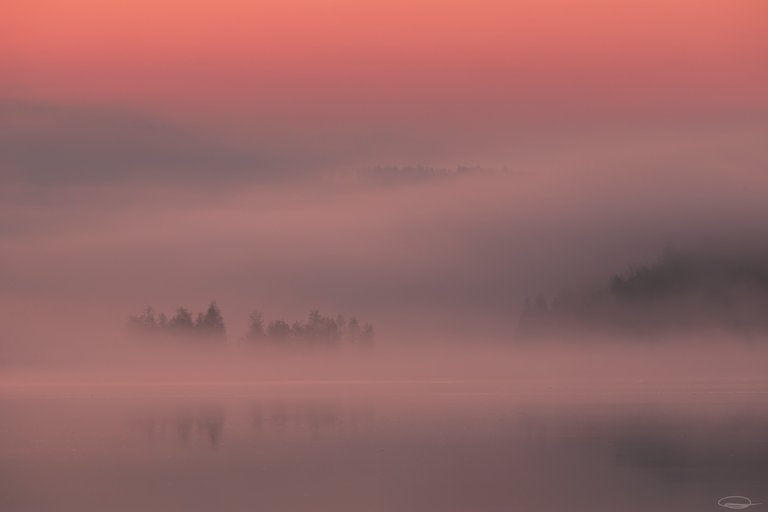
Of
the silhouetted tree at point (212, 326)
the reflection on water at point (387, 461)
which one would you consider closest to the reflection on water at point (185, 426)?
the reflection on water at point (387, 461)

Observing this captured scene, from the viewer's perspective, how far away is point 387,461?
119ft

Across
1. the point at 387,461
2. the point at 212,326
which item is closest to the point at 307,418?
the point at 387,461

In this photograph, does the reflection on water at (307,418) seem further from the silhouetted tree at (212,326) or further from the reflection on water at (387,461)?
the silhouetted tree at (212,326)

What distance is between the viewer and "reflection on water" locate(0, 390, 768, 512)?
28266 mm

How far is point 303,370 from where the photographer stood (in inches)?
6649

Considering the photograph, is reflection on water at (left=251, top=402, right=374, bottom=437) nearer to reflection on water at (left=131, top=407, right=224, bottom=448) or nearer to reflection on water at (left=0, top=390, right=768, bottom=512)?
reflection on water at (left=0, top=390, right=768, bottom=512)

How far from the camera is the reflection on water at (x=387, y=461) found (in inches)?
1113

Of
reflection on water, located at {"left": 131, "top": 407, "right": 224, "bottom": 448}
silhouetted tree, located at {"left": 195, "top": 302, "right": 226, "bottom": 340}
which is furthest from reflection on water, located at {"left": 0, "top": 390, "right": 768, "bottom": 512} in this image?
silhouetted tree, located at {"left": 195, "top": 302, "right": 226, "bottom": 340}

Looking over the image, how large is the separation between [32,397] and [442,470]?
59.3 metres

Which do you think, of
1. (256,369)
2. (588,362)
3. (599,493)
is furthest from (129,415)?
(588,362)

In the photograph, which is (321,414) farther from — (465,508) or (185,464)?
(465,508)

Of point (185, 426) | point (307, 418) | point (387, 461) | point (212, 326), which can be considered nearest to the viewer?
point (387, 461)

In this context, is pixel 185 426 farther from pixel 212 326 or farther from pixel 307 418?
pixel 212 326

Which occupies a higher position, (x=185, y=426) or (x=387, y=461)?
(x=185, y=426)
